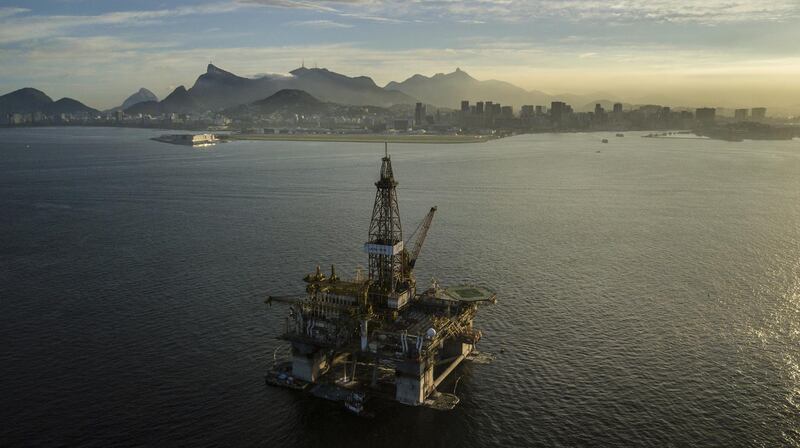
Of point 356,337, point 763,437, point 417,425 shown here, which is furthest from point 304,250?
point 763,437

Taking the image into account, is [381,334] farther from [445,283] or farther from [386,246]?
[445,283]

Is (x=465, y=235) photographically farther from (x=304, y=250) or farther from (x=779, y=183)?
(x=779, y=183)

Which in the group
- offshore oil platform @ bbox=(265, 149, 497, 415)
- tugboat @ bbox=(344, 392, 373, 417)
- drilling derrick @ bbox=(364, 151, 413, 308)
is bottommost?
tugboat @ bbox=(344, 392, 373, 417)

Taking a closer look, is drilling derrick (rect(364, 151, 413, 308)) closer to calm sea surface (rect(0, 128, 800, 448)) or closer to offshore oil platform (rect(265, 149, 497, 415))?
offshore oil platform (rect(265, 149, 497, 415))

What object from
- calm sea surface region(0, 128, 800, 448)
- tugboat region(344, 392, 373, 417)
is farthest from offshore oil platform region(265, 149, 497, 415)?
calm sea surface region(0, 128, 800, 448)

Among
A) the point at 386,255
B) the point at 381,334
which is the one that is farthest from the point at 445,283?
the point at 381,334

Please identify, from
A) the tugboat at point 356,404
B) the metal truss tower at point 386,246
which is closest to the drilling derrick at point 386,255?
the metal truss tower at point 386,246

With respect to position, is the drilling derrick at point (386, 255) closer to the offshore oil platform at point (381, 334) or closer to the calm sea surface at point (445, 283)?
the offshore oil platform at point (381, 334)
